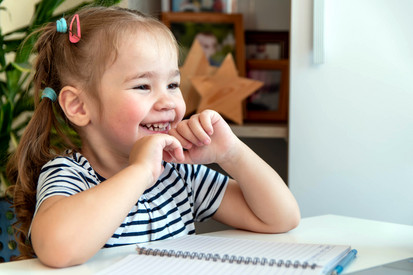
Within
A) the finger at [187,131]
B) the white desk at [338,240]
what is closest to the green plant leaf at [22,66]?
the finger at [187,131]

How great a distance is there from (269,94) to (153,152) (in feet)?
3.95

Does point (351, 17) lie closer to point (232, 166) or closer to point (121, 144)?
point (232, 166)

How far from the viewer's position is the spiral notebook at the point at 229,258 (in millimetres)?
633

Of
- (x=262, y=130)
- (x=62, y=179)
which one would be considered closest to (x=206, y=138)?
(x=62, y=179)

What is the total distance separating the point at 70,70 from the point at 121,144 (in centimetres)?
18

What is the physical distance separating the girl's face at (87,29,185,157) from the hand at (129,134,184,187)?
11 centimetres

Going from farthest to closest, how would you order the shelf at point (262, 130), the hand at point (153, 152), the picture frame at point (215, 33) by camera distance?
the picture frame at point (215, 33) < the shelf at point (262, 130) < the hand at point (153, 152)

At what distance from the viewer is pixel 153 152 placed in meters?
0.84

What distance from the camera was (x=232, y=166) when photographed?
1016mm

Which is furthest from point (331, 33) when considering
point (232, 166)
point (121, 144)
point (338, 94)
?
point (121, 144)

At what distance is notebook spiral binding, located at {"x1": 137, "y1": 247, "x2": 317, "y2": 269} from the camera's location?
638mm

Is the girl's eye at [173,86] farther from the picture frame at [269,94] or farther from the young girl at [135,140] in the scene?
the picture frame at [269,94]

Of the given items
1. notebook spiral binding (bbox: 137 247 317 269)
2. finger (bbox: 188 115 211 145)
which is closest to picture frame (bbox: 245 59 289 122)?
finger (bbox: 188 115 211 145)

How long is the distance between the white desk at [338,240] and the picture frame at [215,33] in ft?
3.51
